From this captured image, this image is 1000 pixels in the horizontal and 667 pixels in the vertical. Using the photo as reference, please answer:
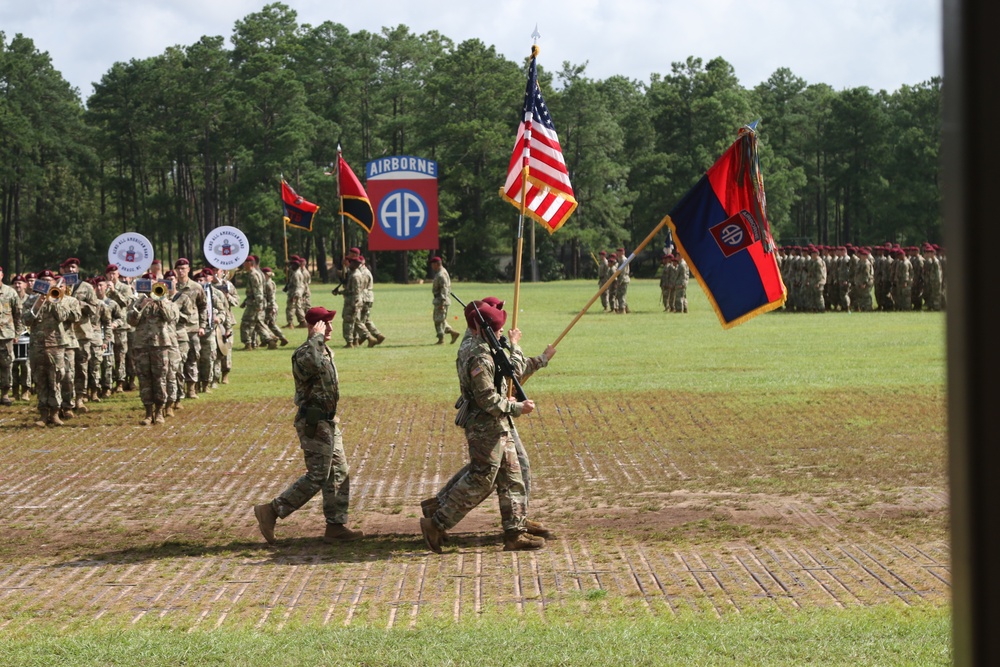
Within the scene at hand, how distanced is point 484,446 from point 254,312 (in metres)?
19.4

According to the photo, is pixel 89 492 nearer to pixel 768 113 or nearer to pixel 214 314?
pixel 214 314

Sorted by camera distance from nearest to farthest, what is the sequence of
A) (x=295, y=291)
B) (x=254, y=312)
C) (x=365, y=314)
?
1. (x=254, y=312)
2. (x=365, y=314)
3. (x=295, y=291)

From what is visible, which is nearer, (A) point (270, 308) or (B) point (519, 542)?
(B) point (519, 542)

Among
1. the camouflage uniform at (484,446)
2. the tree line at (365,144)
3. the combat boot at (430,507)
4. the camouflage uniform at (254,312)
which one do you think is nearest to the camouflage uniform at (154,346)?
the combat boot at (430,507)

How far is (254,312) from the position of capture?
27.9 metres

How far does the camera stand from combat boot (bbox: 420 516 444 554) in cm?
946

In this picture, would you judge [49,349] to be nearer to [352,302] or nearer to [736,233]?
[352,302]

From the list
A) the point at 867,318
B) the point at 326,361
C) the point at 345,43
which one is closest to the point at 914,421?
the point at 326,361

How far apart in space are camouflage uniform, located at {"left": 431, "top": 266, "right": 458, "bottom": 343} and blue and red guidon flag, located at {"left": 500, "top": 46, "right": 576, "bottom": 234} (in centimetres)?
1382

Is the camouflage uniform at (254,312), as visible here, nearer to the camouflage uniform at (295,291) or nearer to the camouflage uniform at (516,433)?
the camouflage uniform at (295,291)

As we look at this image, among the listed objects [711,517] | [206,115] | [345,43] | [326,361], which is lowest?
[711,517]

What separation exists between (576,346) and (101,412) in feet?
39.1

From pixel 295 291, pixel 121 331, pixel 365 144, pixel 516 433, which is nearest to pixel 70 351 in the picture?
pixel 121 331

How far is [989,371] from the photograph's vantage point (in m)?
1.11
